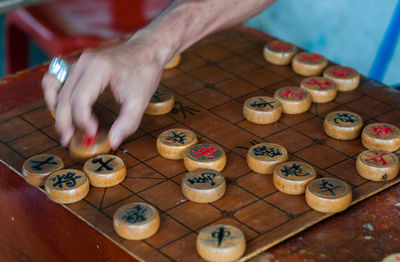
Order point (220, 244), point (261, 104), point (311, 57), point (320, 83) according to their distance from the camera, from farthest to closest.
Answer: point (311, 57) < point (320, 83) < point (261, 104) < point (220, 244)

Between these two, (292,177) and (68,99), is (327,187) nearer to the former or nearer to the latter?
(292,177)

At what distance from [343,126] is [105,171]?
23.1 inches

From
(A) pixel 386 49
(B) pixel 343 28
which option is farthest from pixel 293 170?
(B) pixel 343 28

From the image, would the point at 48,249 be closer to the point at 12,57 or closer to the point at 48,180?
the point at 48,180

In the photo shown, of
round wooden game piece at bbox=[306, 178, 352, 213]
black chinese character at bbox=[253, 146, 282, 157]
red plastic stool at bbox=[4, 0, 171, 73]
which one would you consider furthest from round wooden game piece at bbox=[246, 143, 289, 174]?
red plastic stool at bbox=[4, 0, 171, 73]

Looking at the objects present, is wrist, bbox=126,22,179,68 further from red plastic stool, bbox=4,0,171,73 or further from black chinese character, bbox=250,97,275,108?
red plastic stool, bbox=4,0,171,73

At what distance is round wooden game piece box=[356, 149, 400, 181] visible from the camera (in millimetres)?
1262

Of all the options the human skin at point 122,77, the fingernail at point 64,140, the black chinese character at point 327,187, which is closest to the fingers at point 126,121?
the human skin at point 122,77

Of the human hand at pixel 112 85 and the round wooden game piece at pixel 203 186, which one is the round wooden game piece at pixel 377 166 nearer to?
the round wooden game piece at pixel 203 186

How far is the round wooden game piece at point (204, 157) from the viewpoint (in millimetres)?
1275

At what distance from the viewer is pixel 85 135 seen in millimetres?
1322

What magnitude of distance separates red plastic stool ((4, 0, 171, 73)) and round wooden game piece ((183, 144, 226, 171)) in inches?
52.3

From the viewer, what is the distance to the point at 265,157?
51.1 inches

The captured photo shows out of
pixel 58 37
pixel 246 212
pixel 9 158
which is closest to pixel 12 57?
pixel 58 37
